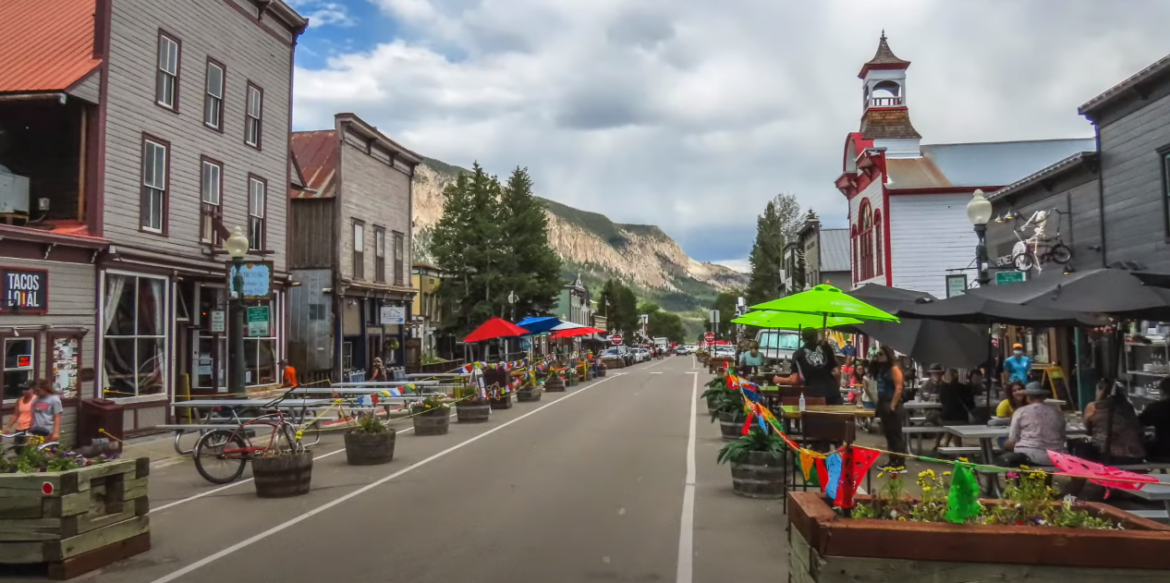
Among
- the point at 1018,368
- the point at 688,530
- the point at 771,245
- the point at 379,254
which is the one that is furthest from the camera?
the point at 771,245

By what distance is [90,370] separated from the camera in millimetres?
16375

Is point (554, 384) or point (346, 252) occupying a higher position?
point (346, 252)

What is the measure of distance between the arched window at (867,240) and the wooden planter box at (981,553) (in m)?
30.4

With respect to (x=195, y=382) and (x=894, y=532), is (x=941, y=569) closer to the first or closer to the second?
(x=894, y=532)

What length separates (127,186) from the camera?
17828mm

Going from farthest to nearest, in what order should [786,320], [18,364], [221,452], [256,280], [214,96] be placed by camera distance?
[214,96]
[256,280]
[786,320]
[18,364]
[221,452]

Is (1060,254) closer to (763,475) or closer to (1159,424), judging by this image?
(1159,424)

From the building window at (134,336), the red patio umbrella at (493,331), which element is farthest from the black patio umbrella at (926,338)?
the building window at (134,336)

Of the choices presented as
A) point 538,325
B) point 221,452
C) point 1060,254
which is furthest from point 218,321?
point 1060,254

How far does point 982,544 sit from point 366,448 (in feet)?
34.1

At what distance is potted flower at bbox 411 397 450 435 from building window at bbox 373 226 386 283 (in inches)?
639

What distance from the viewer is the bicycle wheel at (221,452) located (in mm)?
11977

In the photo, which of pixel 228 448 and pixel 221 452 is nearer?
pixel 221 452

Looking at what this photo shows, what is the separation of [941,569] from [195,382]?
1990 centimetres
